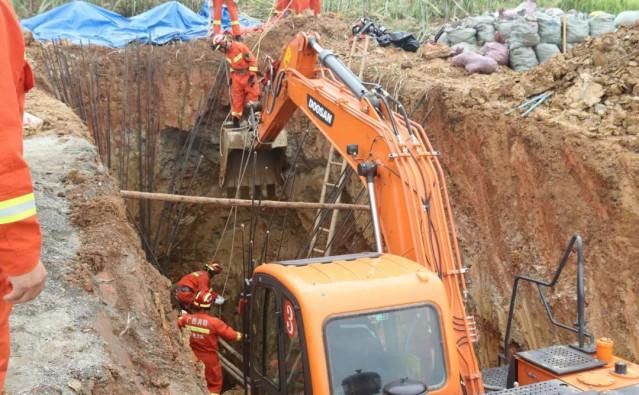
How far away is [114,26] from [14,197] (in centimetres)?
1290

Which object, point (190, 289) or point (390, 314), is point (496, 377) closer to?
point (390, 314)

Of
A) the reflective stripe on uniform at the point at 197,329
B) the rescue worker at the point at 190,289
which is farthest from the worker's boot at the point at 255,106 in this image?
the reflective stripe on uniform at the point at 197,329

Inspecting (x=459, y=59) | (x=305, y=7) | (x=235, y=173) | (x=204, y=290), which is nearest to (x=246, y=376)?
(x=204, y=290)

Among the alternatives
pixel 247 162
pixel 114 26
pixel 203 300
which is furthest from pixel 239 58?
pixel 114 26

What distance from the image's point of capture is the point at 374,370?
4.22 metres

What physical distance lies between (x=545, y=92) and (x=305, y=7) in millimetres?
6771

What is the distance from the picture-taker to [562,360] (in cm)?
497

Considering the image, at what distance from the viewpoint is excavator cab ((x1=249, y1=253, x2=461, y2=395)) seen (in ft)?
13.8

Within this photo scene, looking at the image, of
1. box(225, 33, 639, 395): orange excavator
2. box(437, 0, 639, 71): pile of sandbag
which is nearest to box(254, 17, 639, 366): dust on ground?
box(225, 33, 639, 395): orange excavator

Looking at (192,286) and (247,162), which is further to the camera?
(247,162)

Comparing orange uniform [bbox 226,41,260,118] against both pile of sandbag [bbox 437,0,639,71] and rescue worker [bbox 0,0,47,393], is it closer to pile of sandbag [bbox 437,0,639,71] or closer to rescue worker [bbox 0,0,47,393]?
pile of sandbag [bbox 437,0,639,71]

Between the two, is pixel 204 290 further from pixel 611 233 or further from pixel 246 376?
pixel 611 233

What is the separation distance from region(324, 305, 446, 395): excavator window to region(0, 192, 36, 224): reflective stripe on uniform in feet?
7.90

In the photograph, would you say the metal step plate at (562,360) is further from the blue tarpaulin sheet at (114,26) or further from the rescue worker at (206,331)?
the blue tarpaulin sheet at (114,26)
